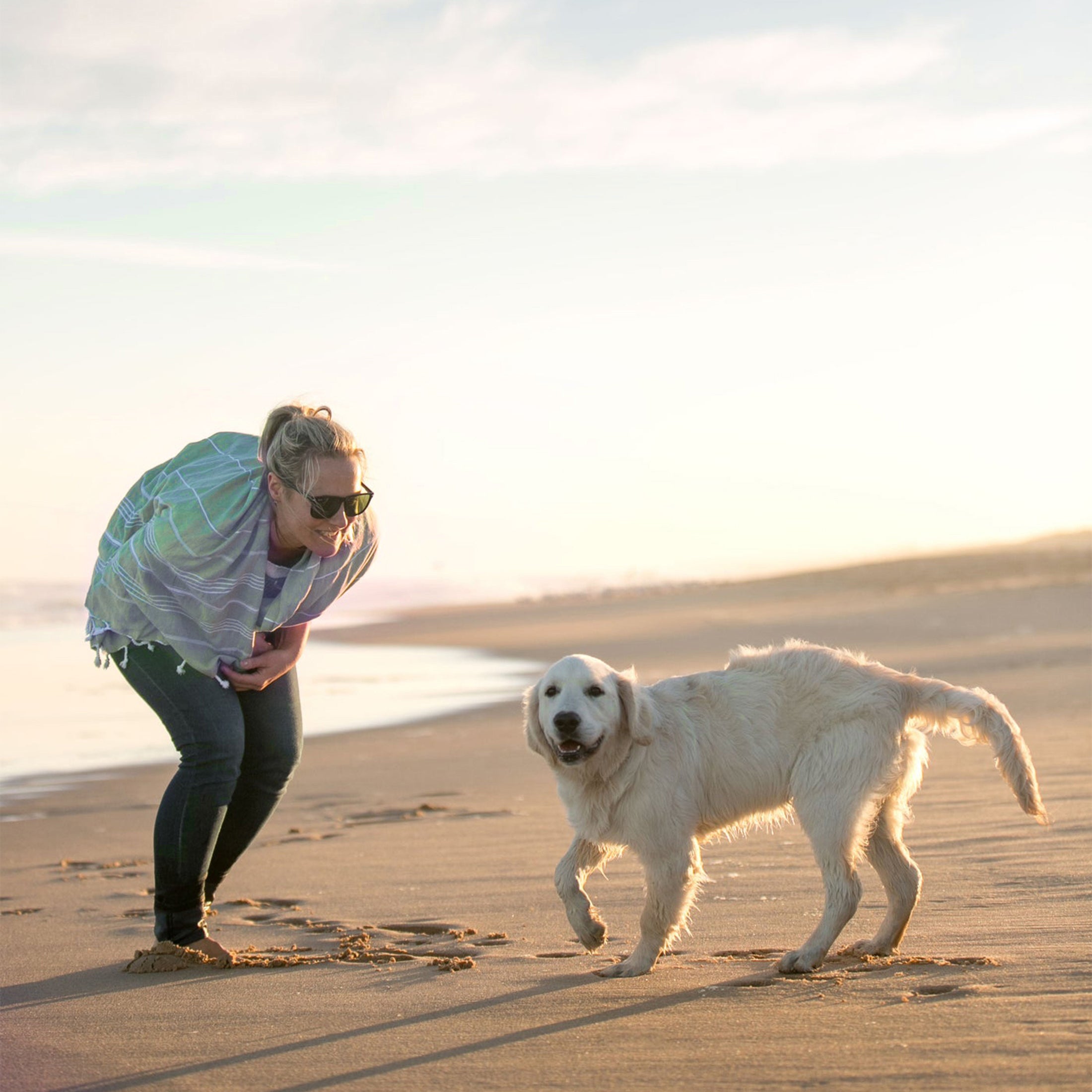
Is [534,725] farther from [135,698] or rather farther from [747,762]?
[135,698]

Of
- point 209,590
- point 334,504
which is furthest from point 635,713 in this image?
point 209,590

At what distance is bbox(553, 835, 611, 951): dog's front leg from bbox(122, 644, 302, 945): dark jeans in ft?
3.50

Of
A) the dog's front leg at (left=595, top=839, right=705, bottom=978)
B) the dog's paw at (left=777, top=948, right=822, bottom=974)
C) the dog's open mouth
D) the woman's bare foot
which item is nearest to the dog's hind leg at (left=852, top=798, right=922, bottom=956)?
the dog's paw at (left=777, top=948, right=822, bottom=974)

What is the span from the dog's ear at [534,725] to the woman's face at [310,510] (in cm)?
82

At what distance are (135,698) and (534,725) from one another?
1047cm

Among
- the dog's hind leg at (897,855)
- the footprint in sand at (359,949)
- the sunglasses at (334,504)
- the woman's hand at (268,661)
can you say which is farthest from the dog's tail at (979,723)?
the woman's hand at (268,661)

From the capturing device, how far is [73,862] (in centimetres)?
673

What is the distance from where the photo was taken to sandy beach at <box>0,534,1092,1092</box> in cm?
327

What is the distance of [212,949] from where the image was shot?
14.9 ft

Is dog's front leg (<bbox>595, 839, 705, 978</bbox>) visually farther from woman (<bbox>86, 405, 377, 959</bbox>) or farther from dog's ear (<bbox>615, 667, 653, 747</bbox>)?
woman (<bbox>86, 405, 377, 959</bbox>)

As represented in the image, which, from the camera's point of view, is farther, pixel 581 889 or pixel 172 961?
pixel 581 889

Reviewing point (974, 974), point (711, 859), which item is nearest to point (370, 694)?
point (711, 859)

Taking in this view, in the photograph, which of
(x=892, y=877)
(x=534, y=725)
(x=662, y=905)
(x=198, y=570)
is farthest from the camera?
(x=534, y=725)

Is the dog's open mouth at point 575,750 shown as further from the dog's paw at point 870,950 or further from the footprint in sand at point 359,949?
the dog's paw at point 870,950
